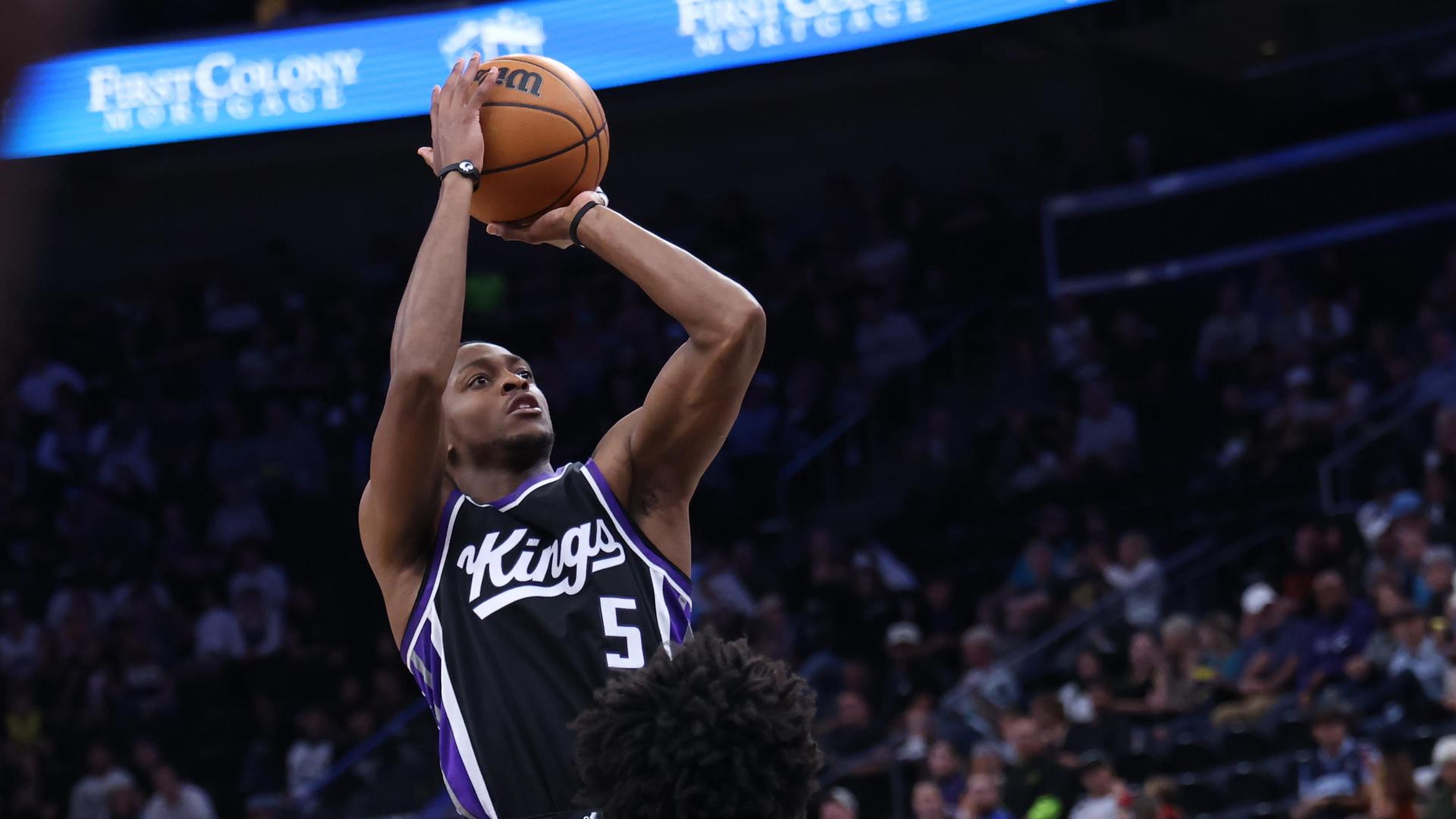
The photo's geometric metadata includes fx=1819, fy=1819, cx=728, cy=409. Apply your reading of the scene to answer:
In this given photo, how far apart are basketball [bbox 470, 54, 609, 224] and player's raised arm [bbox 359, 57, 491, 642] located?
7 centimetres

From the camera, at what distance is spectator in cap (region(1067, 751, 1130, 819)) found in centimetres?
797

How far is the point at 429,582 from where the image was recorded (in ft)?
10.6

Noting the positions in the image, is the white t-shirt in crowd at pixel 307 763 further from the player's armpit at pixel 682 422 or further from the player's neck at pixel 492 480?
→ the player's armpit at pixel 682 422

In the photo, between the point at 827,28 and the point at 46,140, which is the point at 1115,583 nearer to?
the point at 827,28

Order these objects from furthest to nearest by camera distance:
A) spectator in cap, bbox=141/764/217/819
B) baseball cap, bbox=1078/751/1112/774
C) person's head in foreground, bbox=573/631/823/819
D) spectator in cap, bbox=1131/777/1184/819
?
1. spectator in cap, bbox=141/764/217/819
2. baseball cap, bbox=1078/751/1112/774
3. spectator in cap, bbox=1131/777/1184/819
4. person's head in foreground, bbox=573/631/823/819

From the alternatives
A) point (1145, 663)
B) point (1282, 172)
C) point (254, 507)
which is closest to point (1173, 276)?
point (1282, 172)

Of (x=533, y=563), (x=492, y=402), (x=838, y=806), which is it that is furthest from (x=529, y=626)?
(x=838, y=806)

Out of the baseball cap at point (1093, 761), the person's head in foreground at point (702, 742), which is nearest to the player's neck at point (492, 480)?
the person's head in foreground at point (702, 742)

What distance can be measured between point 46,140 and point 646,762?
39.7 feet

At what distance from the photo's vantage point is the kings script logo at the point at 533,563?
10.3ft

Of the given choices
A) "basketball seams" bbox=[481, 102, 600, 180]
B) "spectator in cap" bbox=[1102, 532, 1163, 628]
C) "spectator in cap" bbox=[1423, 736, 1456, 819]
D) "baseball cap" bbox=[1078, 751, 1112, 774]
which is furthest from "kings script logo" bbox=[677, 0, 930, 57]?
"basketball seams" bbox=[481, 102, 600, 180]

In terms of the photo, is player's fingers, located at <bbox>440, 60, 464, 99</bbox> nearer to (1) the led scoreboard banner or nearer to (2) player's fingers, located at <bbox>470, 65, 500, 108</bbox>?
(2) player's fingers, located at <bbox>470, 65, 500, 108</bbox>

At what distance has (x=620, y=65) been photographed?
41.0 feet

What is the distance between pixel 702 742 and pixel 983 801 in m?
6.29
